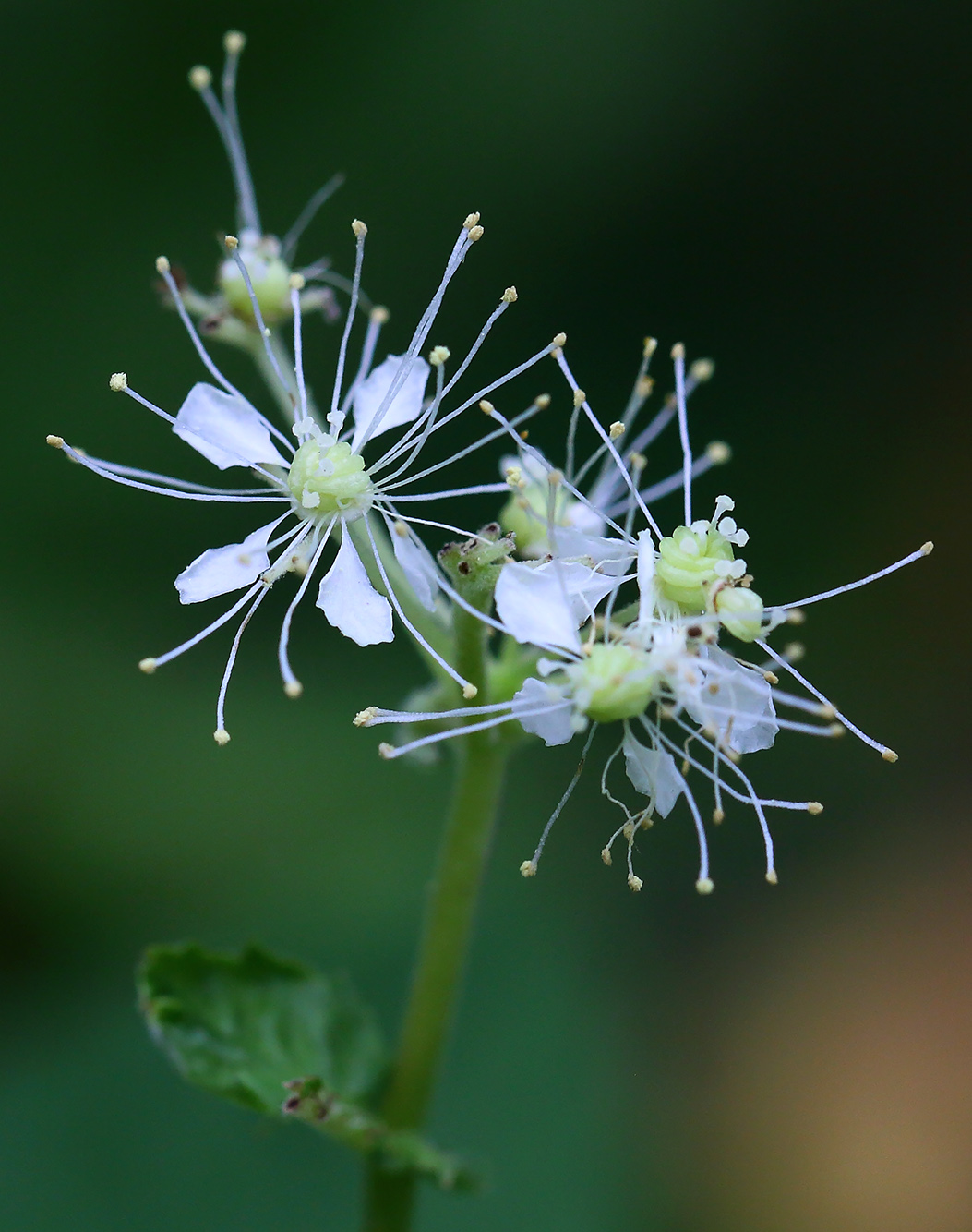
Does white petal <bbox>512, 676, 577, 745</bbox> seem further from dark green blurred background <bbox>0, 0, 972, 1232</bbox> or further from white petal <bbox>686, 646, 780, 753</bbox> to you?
dark green blurred background <bbox>0, 0, 972, 1232</bbox>

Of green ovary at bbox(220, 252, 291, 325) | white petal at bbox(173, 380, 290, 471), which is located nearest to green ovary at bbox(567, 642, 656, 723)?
white petal at bbox(173, 380, 290, 471)

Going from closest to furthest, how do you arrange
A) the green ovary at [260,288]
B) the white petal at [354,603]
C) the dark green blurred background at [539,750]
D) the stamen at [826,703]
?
the stamen at [826,703] → the white petal at [354,603] → the green ovary at [260,288] → the dark green blurred background at [539,750]

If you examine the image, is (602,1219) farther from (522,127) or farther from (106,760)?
(522,127)

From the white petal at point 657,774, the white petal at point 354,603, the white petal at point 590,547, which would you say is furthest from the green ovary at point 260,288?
the white petal at point 657,774

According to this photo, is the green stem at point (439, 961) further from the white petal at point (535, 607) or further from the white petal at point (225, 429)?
the white petal at point (225, 429)

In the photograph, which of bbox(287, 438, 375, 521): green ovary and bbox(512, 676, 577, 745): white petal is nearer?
bbox(512, 676, 577, 745): white petal

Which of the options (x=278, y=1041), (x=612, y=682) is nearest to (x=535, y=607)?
(x=612, y=682)

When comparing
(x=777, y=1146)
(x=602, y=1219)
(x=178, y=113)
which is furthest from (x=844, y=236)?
(x=602, y=1219)

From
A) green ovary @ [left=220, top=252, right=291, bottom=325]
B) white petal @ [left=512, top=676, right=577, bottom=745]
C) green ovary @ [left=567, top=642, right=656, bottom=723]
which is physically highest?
green ovary @ [left=220, top=252, right=291, bottom=325]
